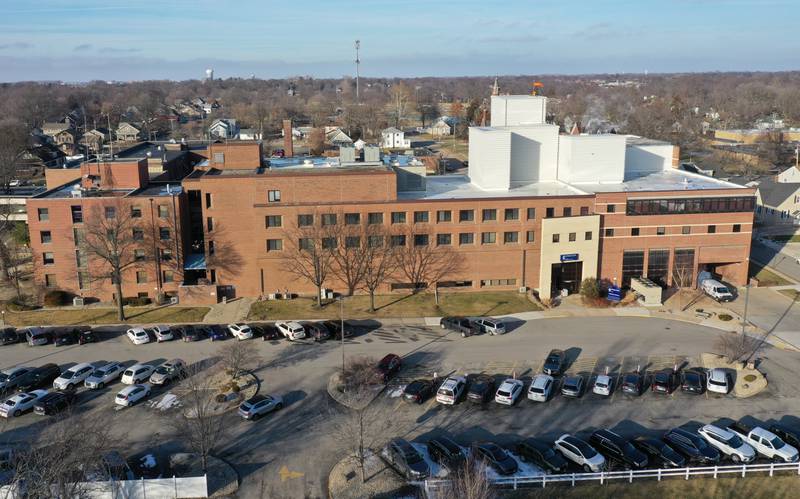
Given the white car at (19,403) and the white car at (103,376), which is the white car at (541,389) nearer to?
the white car at (103,376)

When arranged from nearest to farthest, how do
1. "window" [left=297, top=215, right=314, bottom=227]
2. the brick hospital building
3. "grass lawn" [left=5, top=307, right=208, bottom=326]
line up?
"grass lawn" [left=5, top=307, right=208, bottom=326], the brick hospital building, "window" [left=297, top=215, right=314, bottom=227]

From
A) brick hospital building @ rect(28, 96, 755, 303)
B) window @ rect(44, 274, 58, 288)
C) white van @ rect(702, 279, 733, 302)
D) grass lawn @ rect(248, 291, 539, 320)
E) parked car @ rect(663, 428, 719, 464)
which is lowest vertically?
parked car @ rect(663, 428, 719, 464)

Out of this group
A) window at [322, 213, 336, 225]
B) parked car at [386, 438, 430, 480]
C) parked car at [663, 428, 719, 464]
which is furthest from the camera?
window at [322, 213, 336, 225]

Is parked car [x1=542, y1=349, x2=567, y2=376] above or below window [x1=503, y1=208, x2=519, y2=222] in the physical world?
below

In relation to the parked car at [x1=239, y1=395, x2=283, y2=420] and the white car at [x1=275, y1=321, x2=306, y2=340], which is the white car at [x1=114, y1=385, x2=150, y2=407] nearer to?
the parked car at [x1=239, y1=395, x2=283, y2=420]

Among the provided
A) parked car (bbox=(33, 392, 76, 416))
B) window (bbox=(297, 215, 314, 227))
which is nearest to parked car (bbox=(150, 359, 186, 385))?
parked car (bbox=(33, 392, 76, 416))

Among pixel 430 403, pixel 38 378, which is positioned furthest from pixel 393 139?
pixel 430 403

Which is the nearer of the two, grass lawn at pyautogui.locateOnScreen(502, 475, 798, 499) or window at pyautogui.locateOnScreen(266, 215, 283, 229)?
grass lawn at pyautogui.locateOnScreen(502, 475, 798, 499)

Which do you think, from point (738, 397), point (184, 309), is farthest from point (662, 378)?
point (184, 309)
